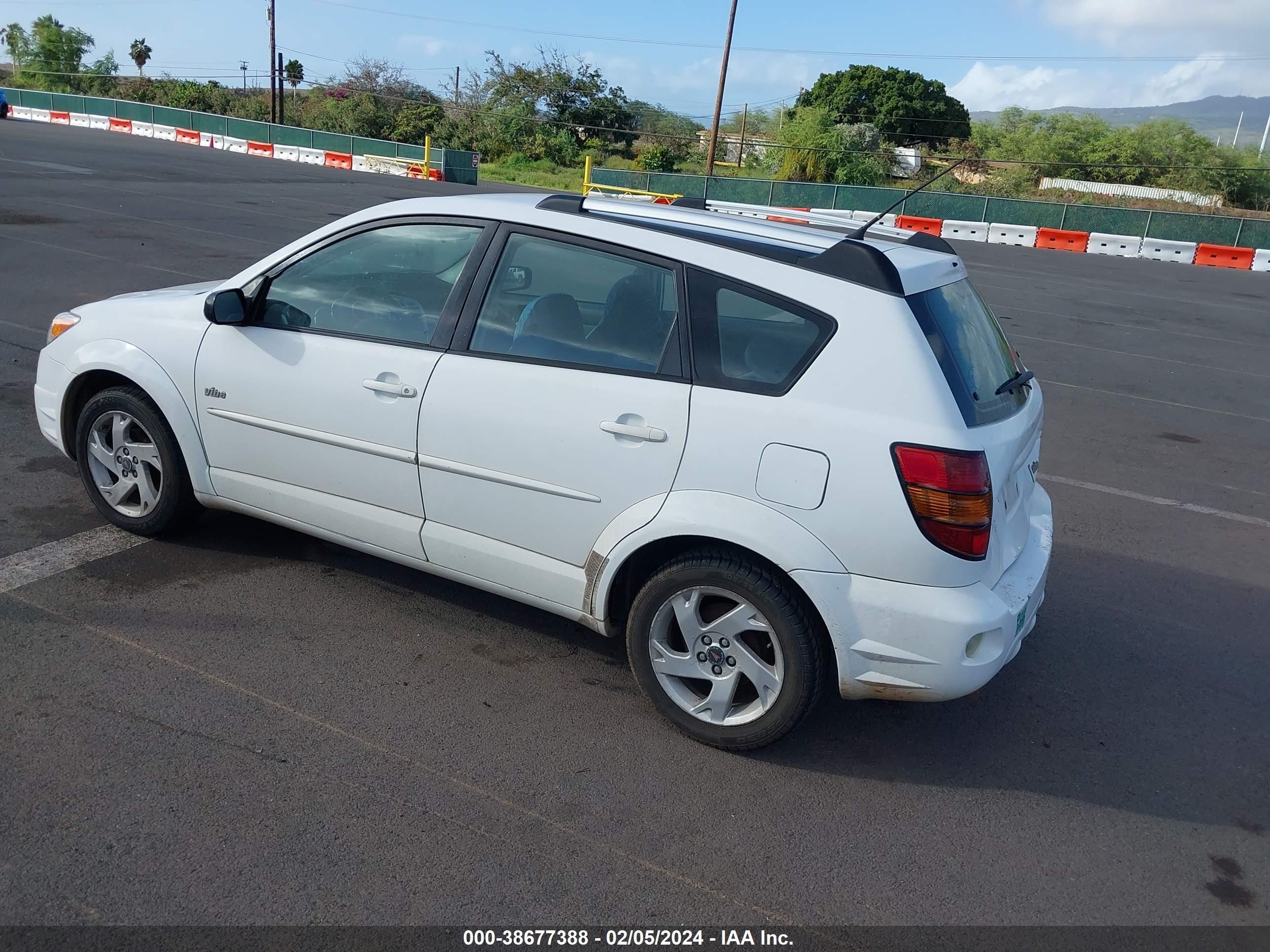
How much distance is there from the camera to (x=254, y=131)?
45688 millimetres

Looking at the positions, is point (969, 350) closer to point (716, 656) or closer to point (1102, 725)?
point (716, 656)

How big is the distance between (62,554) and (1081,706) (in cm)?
442

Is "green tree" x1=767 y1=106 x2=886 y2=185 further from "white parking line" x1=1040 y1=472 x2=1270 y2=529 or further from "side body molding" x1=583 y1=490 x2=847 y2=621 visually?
"side body molding" x1=583 y1=490 x2=847 y2=621

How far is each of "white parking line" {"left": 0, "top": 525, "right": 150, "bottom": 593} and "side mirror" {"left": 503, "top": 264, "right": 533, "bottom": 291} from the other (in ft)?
7.48

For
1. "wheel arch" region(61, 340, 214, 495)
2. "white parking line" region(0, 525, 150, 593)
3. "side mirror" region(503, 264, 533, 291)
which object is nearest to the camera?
"side mirror" region(503, 264, 533, 291)

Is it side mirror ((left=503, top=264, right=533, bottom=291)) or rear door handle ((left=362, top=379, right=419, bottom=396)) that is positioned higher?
side mirror ((left=503, top=264, right=533, bottom=291))

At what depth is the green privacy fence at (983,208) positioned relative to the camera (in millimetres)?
32406

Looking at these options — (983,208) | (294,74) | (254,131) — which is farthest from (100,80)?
(983,208)

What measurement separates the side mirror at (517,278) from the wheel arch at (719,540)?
3.51 ft

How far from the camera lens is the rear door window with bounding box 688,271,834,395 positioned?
3.42m

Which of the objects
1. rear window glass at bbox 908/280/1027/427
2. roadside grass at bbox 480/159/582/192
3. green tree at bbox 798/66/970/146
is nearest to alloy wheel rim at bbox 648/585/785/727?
rear window glass at bbox 908/280/1027/427

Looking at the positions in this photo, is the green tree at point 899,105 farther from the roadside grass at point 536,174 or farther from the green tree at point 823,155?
the roadside grass at point 536,174

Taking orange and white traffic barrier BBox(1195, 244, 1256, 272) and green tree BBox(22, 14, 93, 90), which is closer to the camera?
orange and white traffic barrier BBox(1195, 244, 1256, 272)

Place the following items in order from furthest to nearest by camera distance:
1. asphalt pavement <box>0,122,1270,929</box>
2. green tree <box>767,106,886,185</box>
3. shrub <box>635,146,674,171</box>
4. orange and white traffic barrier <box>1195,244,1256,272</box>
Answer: green tree <box>767,106,886,185</box> < shrub <box>635,146,674,171</box> < orange and white traffic barrier <box>1195,244,1256,272</box> < asphalt pavement <box>0,122,1270,929</box>
